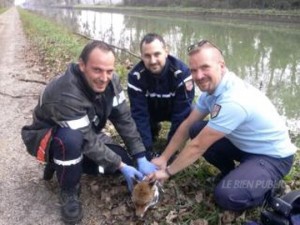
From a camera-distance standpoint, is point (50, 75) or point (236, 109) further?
point (50, 75)

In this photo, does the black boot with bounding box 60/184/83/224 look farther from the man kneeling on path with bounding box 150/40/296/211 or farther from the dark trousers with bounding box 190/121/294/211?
the dark trousers with bounding box 190/121/294/211

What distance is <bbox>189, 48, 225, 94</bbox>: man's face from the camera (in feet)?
9.33

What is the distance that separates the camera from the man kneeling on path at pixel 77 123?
9.83 ft

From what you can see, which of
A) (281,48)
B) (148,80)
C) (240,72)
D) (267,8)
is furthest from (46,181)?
(267,8)

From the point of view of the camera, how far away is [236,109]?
276 centimetres

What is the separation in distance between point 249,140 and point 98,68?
133 cm

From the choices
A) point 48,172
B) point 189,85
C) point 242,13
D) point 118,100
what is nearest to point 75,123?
point 118,100

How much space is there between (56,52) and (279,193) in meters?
8.58

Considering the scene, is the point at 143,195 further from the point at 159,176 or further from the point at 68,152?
the point at 68,152

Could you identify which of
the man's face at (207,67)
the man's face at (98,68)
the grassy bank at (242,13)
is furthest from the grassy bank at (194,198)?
the grassy bank at (242,13)

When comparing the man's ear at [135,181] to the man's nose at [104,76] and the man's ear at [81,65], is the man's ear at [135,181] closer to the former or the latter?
the man's nose at [104,76]

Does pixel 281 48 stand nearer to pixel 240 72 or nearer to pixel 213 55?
pixel 240 72

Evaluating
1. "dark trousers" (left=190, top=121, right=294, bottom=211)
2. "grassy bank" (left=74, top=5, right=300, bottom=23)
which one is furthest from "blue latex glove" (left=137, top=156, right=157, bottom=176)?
"grassy bank" (left=74, top=5, right=300, bottom=23)

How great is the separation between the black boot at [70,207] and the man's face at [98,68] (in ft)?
3.08
